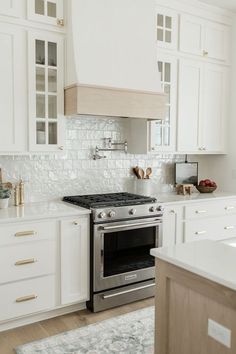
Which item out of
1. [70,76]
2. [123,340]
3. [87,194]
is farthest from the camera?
[87,194]

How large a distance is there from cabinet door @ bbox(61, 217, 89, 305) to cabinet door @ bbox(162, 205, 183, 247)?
3.08 ft

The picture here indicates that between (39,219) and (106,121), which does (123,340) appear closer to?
(39,219)

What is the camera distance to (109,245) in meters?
3.32

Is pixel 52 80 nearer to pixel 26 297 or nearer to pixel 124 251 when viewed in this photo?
pixel 124 251

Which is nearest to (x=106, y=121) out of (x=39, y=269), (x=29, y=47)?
(x=29, y=47)

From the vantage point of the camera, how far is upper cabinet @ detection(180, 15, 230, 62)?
13.3ft

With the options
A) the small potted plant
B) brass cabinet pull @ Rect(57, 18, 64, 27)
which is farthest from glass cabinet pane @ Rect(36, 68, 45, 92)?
the small potted plant

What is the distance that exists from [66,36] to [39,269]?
206 cm

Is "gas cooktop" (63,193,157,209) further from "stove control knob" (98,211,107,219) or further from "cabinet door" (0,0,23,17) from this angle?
→ "cabinet door" (0,0,23,17)

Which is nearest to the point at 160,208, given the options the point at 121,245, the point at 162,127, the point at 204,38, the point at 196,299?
the point at 121,245

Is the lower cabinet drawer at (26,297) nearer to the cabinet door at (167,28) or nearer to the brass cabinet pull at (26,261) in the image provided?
the brass cabinet pull at (26,261)

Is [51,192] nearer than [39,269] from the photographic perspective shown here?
No

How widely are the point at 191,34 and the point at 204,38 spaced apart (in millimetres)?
216

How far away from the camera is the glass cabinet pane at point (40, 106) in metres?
3.19
